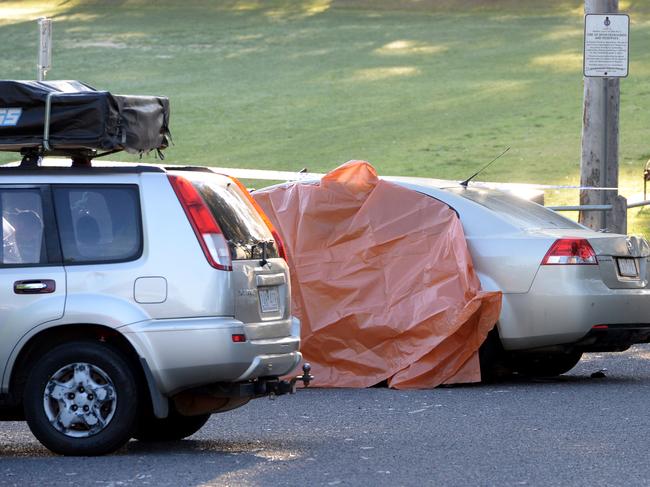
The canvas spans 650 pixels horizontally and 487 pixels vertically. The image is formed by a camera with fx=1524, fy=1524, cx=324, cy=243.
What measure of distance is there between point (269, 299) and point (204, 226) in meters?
0.60

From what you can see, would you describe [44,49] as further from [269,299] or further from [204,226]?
[204,226]

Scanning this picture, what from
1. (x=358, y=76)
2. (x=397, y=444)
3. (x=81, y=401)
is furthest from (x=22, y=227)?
(x=358, y=76)

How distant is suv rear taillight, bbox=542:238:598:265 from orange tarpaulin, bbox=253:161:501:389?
1.62 feet

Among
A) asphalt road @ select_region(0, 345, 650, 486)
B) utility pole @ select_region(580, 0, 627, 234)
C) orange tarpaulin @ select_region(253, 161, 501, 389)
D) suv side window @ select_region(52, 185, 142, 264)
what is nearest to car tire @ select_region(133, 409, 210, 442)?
asphalt road @ select_region(0, 345, 650, 486)

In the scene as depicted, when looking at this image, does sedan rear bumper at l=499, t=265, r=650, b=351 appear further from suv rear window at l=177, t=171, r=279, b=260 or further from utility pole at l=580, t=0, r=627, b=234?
utility pole at l=580, t=0, r=627, b=234

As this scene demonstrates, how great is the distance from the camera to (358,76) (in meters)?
46.8

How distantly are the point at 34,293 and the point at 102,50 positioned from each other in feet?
156

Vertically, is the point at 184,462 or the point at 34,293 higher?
the point at 34,293

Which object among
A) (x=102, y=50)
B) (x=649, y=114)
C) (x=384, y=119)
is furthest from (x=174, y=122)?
(x=102, y=50)

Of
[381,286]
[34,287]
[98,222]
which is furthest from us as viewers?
[381,286]

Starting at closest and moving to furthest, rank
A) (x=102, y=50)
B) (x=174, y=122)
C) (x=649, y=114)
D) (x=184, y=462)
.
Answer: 1. (x=184, y=462)
2. (x=649, y=114)
3. (x=174, y=122)
4. (x=102, y=50)

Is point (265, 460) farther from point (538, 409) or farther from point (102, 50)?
point (102, 50)

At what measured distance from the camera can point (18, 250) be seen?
7.89m

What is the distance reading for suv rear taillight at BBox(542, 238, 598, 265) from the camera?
10703 millimetres
